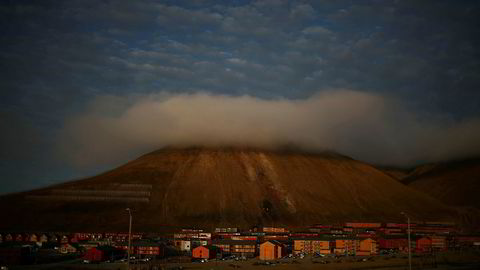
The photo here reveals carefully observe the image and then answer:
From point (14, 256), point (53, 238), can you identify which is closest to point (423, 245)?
point (14, 256)

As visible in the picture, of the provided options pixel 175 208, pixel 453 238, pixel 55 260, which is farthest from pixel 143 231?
pixel 453 238

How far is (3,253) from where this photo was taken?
85.0 meters

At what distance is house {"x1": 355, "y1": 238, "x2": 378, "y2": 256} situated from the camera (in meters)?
111

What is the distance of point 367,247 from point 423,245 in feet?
49.2

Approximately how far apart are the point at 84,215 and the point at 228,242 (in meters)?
82.9

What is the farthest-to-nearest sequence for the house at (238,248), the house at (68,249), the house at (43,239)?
1. the house at (43,239)
2. the house at (238,248)
3. the house at (68,249)

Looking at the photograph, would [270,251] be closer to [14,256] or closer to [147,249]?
[147,249]

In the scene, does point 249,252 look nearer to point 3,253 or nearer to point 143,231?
point 3,253

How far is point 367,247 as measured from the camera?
112 m

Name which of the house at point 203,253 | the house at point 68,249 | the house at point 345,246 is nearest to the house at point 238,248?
the house at point 203,253

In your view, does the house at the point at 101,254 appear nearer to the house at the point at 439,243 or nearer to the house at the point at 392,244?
the house at the point at 392,244

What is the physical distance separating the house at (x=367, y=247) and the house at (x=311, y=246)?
667 centimetres

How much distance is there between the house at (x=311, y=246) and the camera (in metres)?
112

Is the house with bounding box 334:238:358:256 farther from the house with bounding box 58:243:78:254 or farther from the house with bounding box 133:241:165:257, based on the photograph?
the house with bounding box 58:243:78:254
